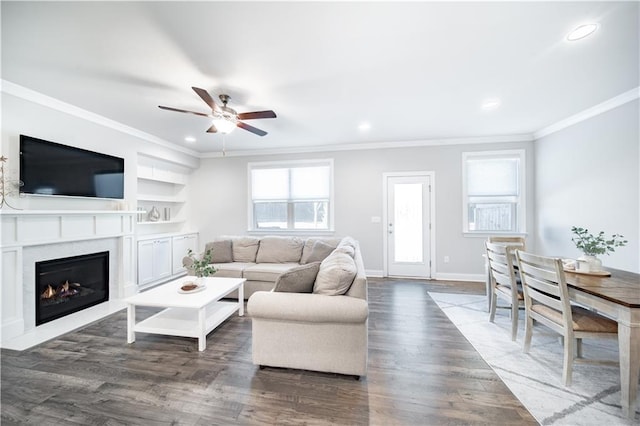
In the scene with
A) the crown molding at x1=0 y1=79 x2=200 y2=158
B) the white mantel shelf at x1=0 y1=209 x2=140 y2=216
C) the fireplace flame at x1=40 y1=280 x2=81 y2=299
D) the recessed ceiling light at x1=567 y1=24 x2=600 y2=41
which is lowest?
the fireplace flame at x1=40 y1=280 x2=81 y2=299

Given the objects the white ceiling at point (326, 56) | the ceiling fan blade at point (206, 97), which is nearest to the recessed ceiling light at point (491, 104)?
the white ceiling at point (326, 56)

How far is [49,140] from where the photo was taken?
293cm

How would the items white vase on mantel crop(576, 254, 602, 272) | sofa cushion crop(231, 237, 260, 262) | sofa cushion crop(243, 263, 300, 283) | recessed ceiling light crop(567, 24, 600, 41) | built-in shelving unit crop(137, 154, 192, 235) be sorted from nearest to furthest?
recessed ceiling light crop(567, 24, 600, 41) → white vase on mantel crop(576, 254, 602, 272) → sofa cushion crop(243, 263, 300, 283) → sofa cushion crop(231, 237, 260, 262) → built-in shelving unit crop(137, 154, 192, 235)

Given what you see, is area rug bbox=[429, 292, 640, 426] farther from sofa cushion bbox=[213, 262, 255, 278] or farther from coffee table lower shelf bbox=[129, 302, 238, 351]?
sofa cushion bbox=[213, 262, 255, 278]

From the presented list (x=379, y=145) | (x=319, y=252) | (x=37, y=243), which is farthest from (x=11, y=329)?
(x=379, y=145)

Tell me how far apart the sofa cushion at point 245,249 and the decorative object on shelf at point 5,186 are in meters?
2.52

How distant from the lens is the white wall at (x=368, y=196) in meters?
4.62

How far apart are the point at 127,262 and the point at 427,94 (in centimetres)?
488

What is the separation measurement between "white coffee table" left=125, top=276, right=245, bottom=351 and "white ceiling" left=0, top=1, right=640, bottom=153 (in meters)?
2.22

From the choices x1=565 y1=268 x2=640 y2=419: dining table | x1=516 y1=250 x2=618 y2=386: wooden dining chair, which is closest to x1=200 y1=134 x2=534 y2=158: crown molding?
x1=516 y1=250 x2=618 y2=386: wooden dining chair

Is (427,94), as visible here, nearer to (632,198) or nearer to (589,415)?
(632,198)

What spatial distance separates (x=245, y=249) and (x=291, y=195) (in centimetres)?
165

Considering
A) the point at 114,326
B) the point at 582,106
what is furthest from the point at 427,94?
the point at 114,326

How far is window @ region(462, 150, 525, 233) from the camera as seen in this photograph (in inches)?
176
